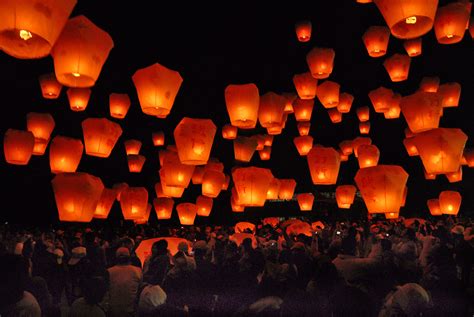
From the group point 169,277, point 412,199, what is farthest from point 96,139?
point 412,199

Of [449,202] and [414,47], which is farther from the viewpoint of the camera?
[449,202]

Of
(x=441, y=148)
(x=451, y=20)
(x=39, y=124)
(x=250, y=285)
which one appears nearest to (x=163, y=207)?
(x=39, y=124)

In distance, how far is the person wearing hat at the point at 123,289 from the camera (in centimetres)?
413

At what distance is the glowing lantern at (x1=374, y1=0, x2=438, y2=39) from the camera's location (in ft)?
15.4

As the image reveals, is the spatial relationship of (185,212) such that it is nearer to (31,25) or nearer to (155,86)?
(155,86)

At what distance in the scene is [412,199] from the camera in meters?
20.5

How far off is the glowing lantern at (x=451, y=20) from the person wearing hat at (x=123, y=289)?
5779 millimetres

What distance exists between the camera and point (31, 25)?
144 inches

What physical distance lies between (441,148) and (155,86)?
4395 mm

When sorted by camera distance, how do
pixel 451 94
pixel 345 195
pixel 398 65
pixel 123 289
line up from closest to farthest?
pixel 123 289 → pixel 398 65 → pixel 451 94 → pixel 345 195

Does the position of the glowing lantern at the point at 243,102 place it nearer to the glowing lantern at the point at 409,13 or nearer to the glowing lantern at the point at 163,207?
the glowing lantern at the point at 409,13

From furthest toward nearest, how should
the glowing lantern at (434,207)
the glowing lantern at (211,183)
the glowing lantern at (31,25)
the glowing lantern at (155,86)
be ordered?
the glowing lantern at (434,207), the glowing lantern at (211,183), the glowing lantern at (155,86), the glowing lantern at (31,25)

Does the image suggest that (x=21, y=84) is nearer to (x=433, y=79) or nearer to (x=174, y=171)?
(x=174, y=171)

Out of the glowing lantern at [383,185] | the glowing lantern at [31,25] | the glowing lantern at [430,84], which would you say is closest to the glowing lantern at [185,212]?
the glowing lantern at [430,84]
